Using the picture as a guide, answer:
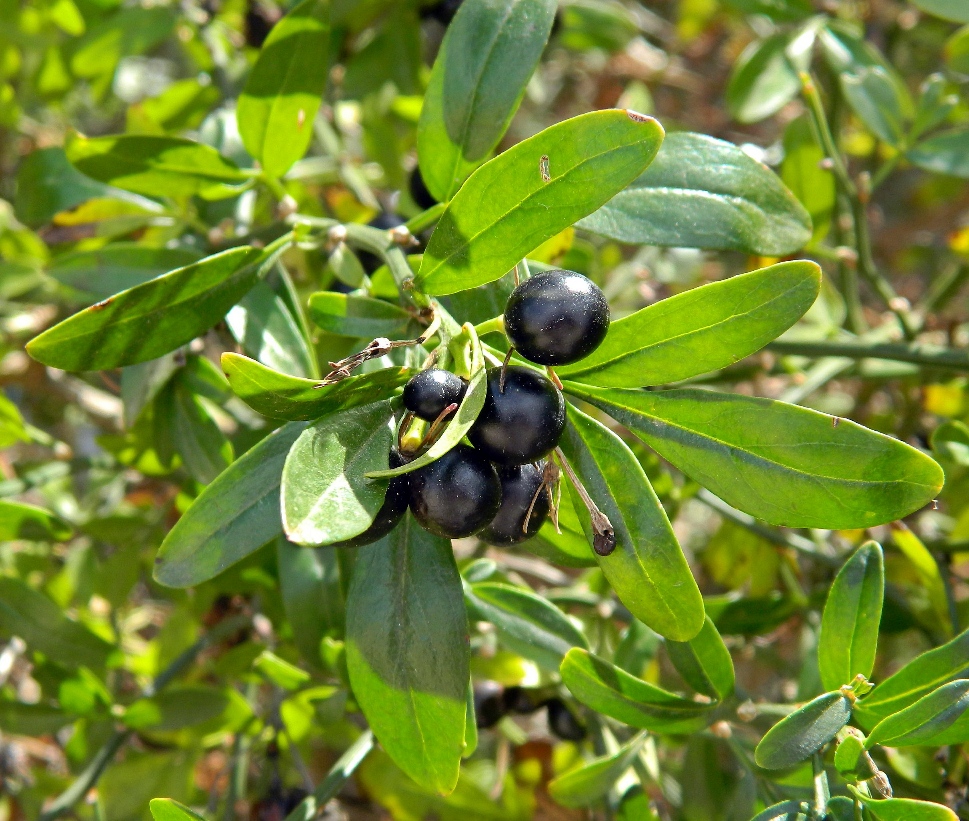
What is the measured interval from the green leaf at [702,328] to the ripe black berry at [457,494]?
23 cm

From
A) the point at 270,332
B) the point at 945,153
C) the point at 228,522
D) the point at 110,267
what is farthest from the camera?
the point at 945,153

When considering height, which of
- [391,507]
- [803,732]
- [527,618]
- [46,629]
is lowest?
[46,629]

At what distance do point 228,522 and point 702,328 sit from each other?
1.97 ft

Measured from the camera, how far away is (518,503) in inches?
43.0

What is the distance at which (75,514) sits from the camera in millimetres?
2545

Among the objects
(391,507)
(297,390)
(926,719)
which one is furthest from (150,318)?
(926,719)

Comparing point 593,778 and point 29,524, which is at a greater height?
point 29,524

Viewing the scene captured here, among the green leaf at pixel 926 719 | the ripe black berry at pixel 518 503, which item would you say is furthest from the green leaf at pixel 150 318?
the green leaf at pixel 926 719

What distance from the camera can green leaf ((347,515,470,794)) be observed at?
44.0 inches

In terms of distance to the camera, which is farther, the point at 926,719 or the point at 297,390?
the point at 926,719

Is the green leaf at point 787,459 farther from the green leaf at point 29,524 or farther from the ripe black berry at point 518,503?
the green leaf at point 29,524

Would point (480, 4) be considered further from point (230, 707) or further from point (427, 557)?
point (230, 707)

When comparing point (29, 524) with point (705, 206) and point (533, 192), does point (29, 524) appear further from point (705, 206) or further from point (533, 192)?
point (705, 206)

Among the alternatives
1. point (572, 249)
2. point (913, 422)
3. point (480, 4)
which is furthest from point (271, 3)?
point (913, 422)
